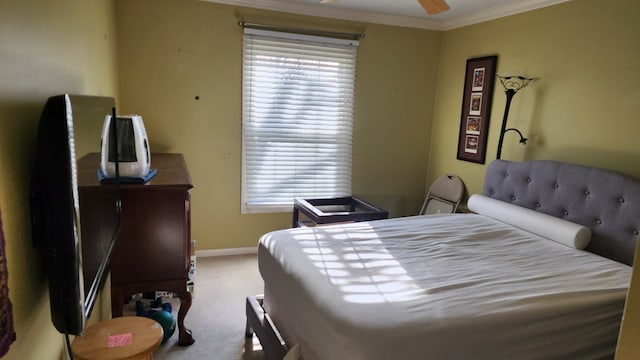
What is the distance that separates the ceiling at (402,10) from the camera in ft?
10.8

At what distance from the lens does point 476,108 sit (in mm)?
3678

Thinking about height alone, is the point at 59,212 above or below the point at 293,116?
below

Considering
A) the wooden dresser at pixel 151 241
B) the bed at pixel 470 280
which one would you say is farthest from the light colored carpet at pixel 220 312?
the wooden dresser at pixel 151 241

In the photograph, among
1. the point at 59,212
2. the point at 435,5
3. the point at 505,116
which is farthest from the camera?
the point at 505,116

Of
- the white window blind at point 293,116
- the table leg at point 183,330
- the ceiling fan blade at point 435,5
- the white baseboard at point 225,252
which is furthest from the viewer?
the white baseboard at point 225,252

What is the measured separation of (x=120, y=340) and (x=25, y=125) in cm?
91

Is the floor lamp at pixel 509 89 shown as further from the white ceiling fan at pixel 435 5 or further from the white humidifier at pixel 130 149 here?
the white humidifier at pixel 130 149

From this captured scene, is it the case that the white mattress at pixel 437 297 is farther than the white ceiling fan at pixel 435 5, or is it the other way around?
the white ceiling fan at pixel 435 5

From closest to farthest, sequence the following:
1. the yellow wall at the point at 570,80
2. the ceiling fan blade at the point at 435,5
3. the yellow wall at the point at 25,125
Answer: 1. the yellow wall at the point at 25,125
2. the ceiling fan blade at the point at 435,5
3. the yellow wall at the point at 570,80

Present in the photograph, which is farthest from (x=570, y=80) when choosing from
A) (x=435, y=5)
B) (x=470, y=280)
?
(x=470, y=280)

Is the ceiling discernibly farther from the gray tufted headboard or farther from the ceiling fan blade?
the gray tufted headboard

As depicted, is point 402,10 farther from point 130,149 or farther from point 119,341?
point 119,341

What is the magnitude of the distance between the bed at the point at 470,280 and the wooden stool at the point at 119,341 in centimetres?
58

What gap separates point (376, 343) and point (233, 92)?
9.05 feet
